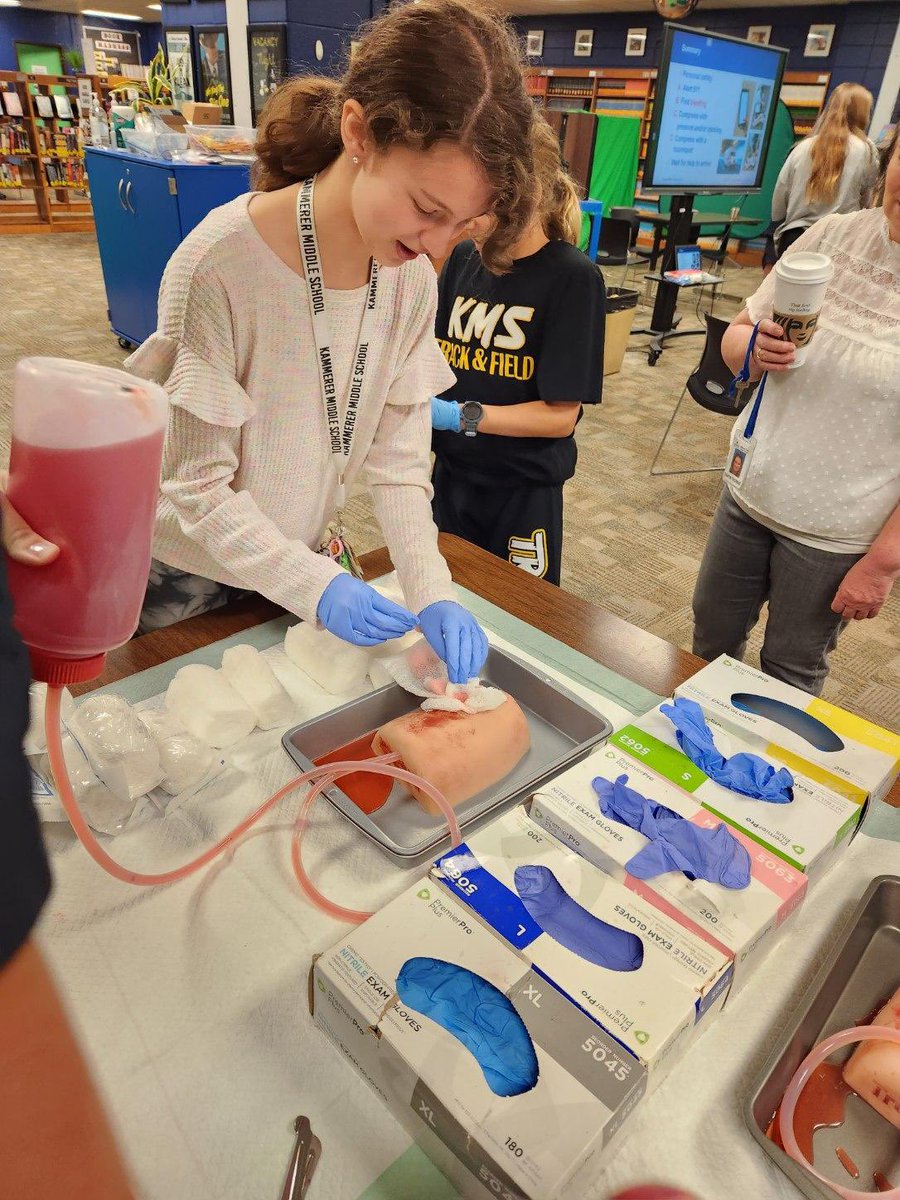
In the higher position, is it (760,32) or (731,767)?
(760,32)

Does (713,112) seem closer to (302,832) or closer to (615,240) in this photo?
(615,240)

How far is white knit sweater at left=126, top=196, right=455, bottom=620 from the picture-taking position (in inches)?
36.9

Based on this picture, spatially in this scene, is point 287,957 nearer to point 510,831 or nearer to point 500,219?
point 510,831

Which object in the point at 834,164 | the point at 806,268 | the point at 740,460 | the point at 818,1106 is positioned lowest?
the point at 818,1106

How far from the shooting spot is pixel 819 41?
28.2 feet

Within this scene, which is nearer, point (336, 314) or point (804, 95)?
point (336, 314)

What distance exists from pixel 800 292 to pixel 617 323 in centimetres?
409

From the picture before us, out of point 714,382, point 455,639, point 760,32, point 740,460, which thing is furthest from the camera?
point 760,32

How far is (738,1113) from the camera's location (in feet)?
2.12

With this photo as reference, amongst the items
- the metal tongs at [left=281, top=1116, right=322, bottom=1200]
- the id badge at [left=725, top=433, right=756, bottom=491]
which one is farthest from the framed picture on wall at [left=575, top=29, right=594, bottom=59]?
the metal tongs at [left=281, top=1116, right=322, bottom=1200]

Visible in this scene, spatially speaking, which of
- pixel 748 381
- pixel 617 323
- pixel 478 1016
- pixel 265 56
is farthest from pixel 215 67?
pixel 478 1016

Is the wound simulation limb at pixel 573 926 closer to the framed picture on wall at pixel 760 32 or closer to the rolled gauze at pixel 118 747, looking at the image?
the rolled gauze at pixel 118 747

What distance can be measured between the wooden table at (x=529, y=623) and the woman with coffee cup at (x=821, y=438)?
0.35m

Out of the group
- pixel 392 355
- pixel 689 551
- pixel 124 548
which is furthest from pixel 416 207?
pixel 689 551
